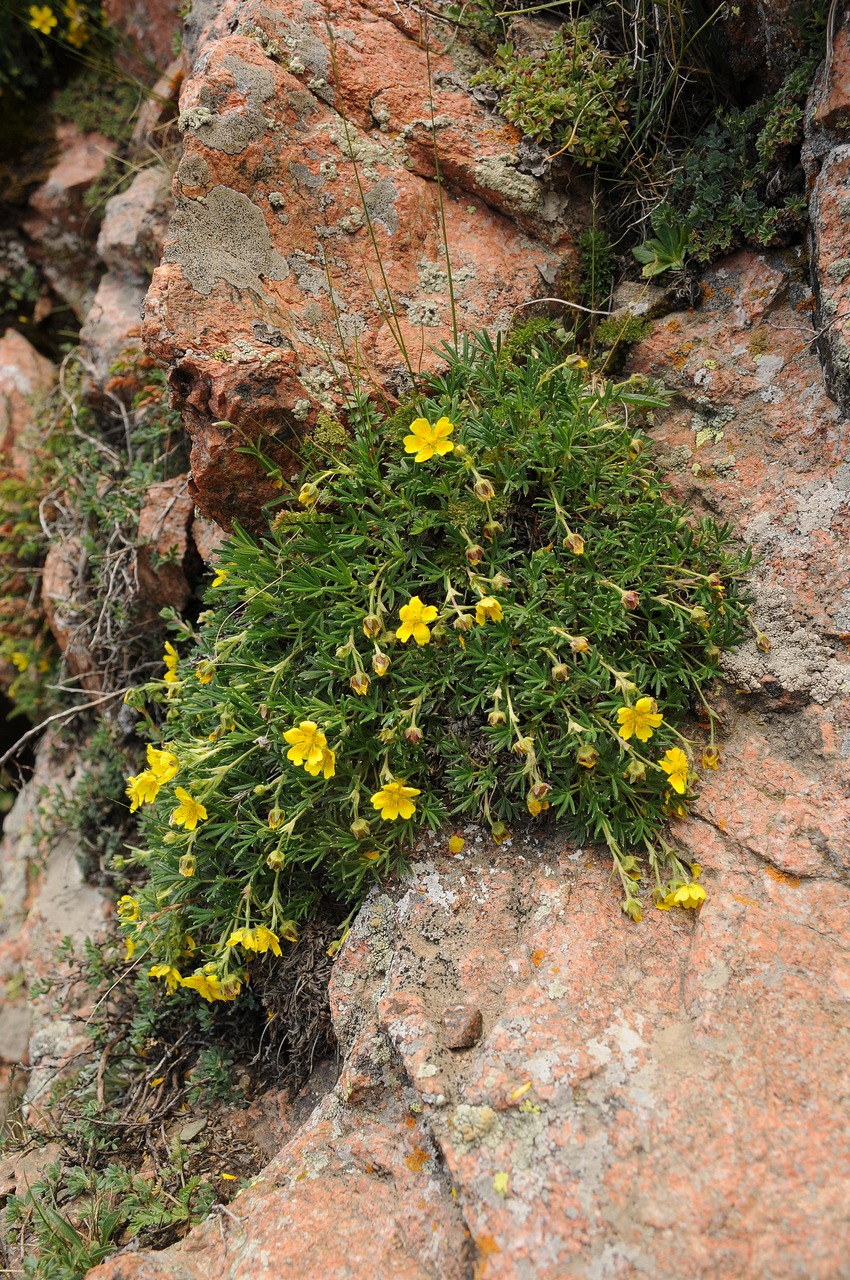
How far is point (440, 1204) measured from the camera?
2.20 metres

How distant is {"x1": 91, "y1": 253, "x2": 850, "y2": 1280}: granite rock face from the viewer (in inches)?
76.9

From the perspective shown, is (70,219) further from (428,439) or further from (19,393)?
(428,439)

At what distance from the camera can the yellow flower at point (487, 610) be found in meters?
2.79

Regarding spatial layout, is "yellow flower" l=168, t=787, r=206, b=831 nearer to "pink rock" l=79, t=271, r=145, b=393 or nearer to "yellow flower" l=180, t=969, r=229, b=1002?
"yellow flower" l=180, t=969, r=229, b=1002

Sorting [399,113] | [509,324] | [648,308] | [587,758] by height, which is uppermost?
[399,113]

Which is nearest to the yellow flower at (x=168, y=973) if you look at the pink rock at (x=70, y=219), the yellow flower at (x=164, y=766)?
the yellow flower at (x=164, y=766)

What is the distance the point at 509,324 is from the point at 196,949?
2710 millimetres

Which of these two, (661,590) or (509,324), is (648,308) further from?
(661,590)

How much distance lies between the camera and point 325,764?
111 inches

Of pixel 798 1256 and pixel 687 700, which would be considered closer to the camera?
pixel 798 1256

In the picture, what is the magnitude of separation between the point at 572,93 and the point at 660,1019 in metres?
3.44

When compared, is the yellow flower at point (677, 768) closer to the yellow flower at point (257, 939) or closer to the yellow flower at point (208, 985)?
the yellow flower at point (257, 939)

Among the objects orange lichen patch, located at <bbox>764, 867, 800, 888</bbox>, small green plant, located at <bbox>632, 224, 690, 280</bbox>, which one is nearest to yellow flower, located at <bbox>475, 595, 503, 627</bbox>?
orange lichen patch, located at <bbox>764, 867, 800, 888</bbox>

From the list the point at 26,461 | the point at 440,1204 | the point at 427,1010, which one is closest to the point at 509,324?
the point at 427,1010
